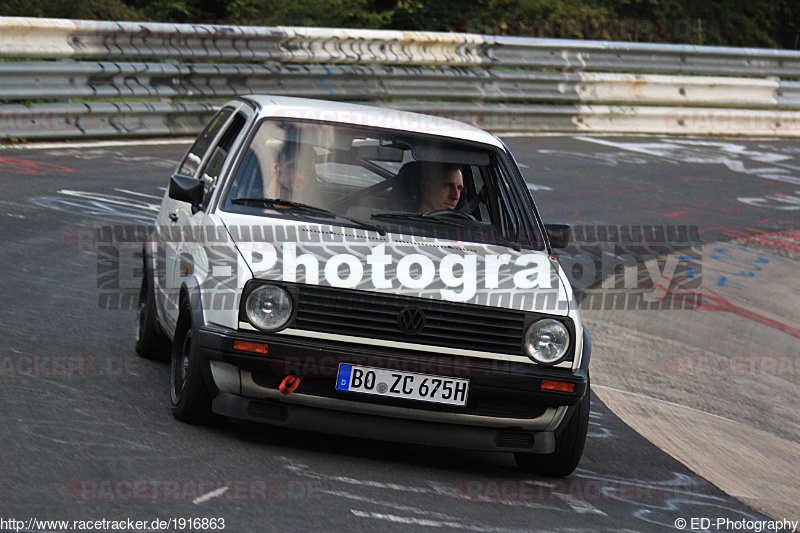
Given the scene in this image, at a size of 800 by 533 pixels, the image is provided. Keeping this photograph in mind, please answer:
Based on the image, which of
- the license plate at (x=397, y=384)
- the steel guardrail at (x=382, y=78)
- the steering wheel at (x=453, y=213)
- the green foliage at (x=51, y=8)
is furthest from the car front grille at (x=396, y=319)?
the green foliage at (x=51, y=8)

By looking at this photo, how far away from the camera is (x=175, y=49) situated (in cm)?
1491

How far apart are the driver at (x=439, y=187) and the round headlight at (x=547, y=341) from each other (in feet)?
3.76

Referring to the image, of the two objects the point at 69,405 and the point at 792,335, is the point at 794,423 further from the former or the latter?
the point at 69,405

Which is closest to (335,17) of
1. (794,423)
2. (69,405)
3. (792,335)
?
(792,335)

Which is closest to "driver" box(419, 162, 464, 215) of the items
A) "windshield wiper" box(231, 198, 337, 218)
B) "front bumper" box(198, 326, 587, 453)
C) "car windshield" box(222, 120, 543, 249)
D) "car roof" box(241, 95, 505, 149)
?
"car windshield" box(222, 120, 543, 249)

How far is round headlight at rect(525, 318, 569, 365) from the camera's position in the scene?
5.44 meters

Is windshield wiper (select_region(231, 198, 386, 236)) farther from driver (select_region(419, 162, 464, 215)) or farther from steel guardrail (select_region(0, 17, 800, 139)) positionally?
steel guardrail (select_region(0, 17, 800, 139))

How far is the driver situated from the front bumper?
1.28 m

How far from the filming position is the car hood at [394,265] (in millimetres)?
5332

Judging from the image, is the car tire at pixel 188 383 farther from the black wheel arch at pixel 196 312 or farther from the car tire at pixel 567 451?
the car tire at pixel 567 451

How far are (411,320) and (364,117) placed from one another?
67.0 inches

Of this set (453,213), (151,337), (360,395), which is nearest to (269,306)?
(360,395)

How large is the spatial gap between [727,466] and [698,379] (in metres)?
2.06

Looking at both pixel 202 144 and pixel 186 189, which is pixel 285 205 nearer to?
pixel 186 189
